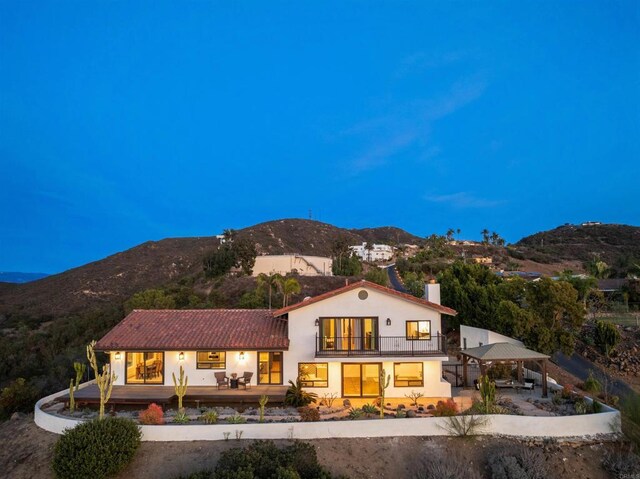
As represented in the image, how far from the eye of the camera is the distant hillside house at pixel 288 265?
6397 centimetres

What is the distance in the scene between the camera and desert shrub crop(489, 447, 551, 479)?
44.8 ft

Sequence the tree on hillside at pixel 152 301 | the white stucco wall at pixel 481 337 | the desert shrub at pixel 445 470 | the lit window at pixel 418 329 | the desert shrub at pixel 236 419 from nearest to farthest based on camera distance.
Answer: the desert shrub at pixel 445 470 < the desert shrub at pixel 236 419 < the lit window at pixel 418 329 < the white stucco wall at pixel 481 337 < the tree on hillside at pixel 152 301

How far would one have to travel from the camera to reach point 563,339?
26.1m

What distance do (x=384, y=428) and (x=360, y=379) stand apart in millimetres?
3851

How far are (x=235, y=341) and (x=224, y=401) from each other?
2.69 meters

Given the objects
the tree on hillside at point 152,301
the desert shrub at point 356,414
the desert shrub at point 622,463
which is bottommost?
the desert shrub at point 622,463

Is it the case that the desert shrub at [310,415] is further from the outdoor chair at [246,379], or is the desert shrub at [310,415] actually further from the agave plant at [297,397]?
the outdoor chair at [246,379]

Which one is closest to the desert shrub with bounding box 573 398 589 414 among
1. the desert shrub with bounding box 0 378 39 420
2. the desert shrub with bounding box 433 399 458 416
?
the desert shrub with bounding box 433 399 458 416

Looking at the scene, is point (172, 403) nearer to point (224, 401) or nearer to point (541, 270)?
point (224, 401)

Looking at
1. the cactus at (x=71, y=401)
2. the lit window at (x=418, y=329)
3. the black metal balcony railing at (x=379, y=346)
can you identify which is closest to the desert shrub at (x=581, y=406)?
the black metal balcony railing at (x=379, y=346)

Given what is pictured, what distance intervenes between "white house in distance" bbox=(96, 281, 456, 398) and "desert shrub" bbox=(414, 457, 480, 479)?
5.05 meters

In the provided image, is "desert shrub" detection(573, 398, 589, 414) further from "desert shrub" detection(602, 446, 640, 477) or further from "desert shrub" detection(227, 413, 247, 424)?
"desert shrub" detection(227, 413, 247, 424)

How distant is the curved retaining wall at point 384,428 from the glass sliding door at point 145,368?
3.97 meters

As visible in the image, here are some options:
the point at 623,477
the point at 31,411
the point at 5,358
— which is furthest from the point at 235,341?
the point at 5,358
